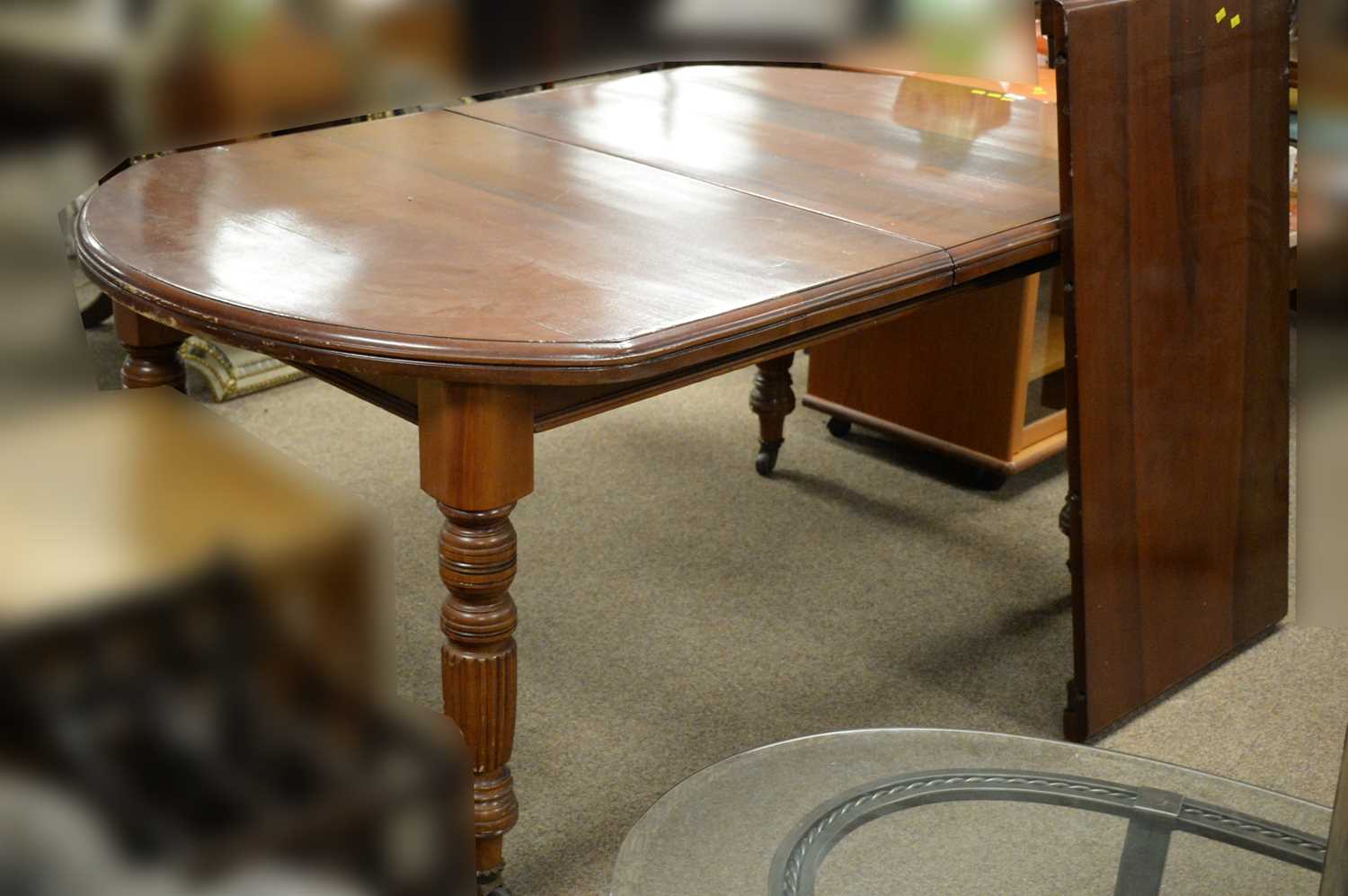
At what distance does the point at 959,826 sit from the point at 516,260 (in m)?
0.83

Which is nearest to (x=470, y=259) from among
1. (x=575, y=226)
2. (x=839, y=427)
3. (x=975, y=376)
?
(x=575, y=226)

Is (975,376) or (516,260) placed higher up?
(516,260)

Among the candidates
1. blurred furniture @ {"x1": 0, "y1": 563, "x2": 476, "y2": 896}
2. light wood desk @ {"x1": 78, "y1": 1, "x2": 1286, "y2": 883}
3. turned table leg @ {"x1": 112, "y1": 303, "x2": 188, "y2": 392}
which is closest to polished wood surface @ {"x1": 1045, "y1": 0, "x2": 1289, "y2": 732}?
light wood desk @ {"x1": 78, "y1": 1, "x2": 1286, "y2": 883}

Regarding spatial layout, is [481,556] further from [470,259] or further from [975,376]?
[975,376]

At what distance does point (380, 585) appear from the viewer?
34 centimetres

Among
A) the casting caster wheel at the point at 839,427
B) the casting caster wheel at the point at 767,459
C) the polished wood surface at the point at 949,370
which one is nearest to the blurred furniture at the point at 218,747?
the polished wood surface at the point at 949,370

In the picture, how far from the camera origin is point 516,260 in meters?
1.48

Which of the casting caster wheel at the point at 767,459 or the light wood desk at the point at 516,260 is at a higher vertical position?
the light wood desk at the point at 516,260

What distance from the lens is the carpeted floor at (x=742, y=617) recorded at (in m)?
1.78

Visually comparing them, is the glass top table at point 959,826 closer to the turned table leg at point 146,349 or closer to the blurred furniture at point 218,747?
the blurred furniture at point 218,747

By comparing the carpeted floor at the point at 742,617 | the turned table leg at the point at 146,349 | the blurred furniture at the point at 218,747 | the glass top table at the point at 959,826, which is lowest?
the carpeted floor at the point at 742,617

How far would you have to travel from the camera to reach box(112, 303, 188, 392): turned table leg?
5.50ft

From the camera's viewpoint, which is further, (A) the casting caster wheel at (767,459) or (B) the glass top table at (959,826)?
(A) the casting caster wheel at (767,459)

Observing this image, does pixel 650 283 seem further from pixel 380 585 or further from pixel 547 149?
pixel 380 585
